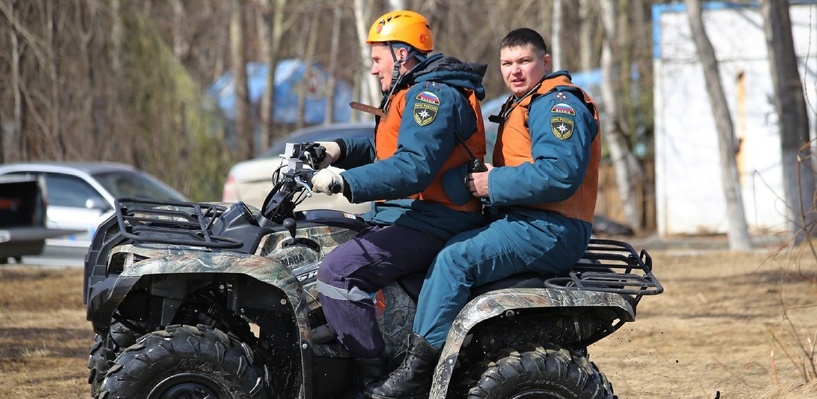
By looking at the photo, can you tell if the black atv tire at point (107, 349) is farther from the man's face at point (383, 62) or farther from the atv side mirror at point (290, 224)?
the man's face at point (383, 62)

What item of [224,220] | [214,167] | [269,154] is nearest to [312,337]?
[224,220]

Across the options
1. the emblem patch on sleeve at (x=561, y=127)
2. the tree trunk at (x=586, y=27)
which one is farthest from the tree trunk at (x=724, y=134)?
the emblem patch on sleeve at (x=561, y=127)

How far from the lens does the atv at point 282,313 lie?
4613mm

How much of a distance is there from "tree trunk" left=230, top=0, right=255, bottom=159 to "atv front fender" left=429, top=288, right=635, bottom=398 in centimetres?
1924

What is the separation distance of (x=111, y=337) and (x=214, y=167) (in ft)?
50.0

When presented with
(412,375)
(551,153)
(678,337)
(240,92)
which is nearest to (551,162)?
(551,153)

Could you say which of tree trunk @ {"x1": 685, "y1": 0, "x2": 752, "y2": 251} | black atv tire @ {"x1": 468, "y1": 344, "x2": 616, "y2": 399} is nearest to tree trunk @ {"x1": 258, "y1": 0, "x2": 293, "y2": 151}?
tree trunk @ {"x1": 685, "y1": 0, "x2": 752, "y2": 251}

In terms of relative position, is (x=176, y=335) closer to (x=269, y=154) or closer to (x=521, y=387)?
(x=521, y=387)

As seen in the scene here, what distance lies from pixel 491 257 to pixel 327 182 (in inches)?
29.6

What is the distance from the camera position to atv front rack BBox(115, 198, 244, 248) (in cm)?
473

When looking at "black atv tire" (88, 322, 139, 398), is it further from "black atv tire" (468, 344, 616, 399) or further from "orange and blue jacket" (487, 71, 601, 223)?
"orange and blue jacket" (487, 71, 601, 223)

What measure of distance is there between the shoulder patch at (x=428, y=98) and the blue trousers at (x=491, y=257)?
22.7 inches

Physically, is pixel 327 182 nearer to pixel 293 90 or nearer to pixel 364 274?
pixel 364 274

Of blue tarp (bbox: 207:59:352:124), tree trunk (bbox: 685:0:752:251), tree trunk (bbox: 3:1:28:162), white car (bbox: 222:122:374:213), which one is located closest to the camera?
white car (bbox: 222:122:374:213)
